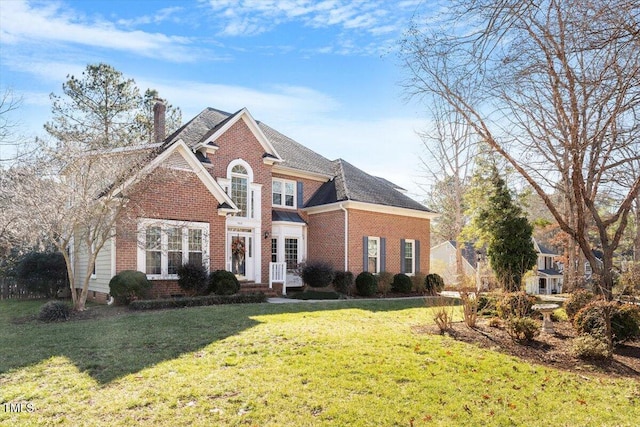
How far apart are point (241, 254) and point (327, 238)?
4.40 metres

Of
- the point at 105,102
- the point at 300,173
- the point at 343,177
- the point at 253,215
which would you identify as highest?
the point at 105,102

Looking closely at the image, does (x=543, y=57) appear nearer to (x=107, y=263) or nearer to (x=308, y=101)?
(x=308, y=101)

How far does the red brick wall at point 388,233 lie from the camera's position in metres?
21.2

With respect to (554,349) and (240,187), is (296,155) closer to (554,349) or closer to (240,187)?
(240,187)

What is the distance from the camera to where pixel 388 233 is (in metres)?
22.7

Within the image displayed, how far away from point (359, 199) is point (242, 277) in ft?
21.1

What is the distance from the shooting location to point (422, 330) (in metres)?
10.1

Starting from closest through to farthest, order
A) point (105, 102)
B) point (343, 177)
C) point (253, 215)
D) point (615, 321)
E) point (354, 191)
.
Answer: point (615, 321), point (253, 215), point (354, 191), point (343, 177), point (105, 102)

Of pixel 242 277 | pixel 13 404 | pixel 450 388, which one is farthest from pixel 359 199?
pixel 13 404

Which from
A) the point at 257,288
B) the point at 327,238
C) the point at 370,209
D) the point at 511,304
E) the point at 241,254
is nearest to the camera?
the point at 511,304

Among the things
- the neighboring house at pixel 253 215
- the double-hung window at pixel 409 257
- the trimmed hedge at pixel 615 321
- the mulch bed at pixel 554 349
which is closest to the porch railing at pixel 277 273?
the neighboring house at pixel 253 215

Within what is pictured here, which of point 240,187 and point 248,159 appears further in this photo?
point 248,159
